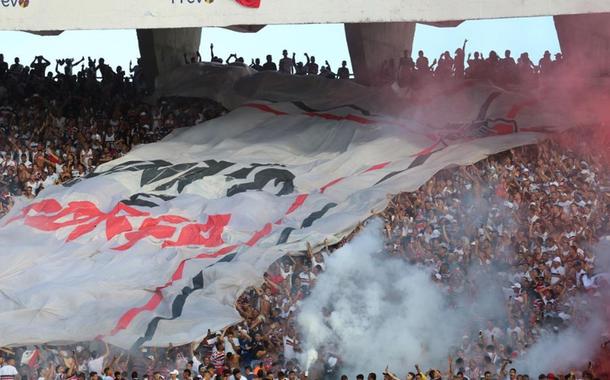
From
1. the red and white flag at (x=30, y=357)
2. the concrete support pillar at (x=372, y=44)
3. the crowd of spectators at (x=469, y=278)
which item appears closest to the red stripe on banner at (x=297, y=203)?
the crowd of spectators at (x=469, y=278)

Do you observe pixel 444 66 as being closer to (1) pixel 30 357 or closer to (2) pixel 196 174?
(2) pixel 196 174

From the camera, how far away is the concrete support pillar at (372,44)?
1245 inches

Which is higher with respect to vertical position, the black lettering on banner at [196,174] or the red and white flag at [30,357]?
the black lettering on banner at [196,174]

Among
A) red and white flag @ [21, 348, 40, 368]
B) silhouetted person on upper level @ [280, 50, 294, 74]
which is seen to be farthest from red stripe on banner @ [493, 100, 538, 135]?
red and white flag @ [21, 348, 40, 368]

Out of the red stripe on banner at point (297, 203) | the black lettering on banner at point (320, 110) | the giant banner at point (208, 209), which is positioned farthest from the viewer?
the black lettering on banner at point (320, 110)

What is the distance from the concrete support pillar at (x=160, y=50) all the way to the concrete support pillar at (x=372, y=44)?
4337 mm

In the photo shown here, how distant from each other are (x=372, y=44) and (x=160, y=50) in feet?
17.1

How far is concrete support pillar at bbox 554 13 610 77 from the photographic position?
2712 centimetres

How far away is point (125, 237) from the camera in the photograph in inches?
936

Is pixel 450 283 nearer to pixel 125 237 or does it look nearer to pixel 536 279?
pixel 536 279

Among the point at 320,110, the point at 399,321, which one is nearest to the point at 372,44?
the point at 320,110

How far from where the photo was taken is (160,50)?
3266 cm

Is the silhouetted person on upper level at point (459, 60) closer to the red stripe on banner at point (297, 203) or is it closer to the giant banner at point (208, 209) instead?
the giant banner at point (208, 209)

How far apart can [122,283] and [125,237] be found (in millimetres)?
2036
